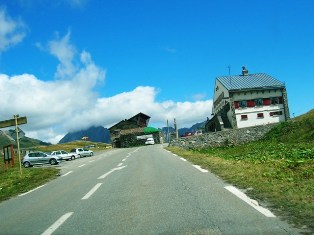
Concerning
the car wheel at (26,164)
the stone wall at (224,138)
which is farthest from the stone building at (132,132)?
the car wheel at (26,164)

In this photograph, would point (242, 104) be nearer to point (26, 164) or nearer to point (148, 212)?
point (26, 164)

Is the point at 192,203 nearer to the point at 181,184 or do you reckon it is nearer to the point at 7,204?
the point at 181,184

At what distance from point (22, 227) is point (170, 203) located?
302cm

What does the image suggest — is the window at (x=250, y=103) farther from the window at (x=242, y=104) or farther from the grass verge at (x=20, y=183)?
the grass verge at (x=20, y=183)

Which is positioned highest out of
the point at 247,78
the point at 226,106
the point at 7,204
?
the point at 247,78

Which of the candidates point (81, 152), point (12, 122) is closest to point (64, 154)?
point (81, 152)

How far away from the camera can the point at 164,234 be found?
5.99 meters

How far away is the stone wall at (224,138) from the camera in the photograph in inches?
2076

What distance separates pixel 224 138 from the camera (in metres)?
53.5

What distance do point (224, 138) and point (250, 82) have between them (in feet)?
64.7

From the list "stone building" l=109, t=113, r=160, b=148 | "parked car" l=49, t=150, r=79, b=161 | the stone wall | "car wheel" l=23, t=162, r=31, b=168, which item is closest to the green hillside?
the stone wall

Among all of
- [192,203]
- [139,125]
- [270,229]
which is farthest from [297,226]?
[139,125]

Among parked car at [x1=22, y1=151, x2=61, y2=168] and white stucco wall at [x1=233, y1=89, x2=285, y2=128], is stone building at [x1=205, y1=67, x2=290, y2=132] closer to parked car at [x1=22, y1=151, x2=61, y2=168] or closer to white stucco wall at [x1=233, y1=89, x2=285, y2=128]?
white stucco wall at [x1=233, y1=89, x2=285, y2=128]

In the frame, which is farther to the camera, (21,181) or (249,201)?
(21,181)
